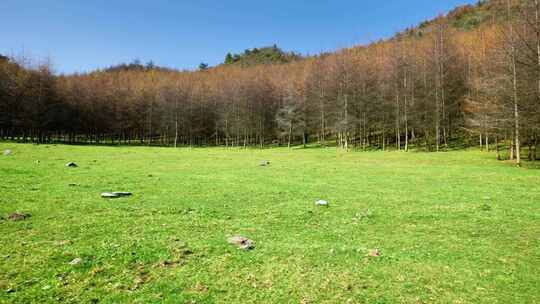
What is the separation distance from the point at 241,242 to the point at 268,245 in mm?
796

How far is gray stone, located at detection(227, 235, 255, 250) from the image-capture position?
368 inches

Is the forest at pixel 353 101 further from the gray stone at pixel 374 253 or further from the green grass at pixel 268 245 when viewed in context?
the gray stone at pixel 374 253

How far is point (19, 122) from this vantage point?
253 feet

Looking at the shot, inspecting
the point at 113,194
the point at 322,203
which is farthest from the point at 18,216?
the point at 322,203

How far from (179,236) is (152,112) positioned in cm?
9820

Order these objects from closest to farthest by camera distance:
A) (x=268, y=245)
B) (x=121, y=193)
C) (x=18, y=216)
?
1. (x=268, y=245)
2. (x=18, y=216)
3. (x=121, y=193)

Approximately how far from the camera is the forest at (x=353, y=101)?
34.6m

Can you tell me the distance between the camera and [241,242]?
9688 millimetres

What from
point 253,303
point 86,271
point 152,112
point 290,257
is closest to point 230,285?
point 253,303

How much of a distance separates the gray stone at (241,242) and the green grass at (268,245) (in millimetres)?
285

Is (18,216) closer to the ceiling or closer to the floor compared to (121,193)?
closer to the floor

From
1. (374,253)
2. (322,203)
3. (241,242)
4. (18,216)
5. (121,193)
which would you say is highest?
(121,193)

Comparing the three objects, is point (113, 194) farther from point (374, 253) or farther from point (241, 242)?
point (374, 253)

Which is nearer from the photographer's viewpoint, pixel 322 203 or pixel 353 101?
pixel 322 203
